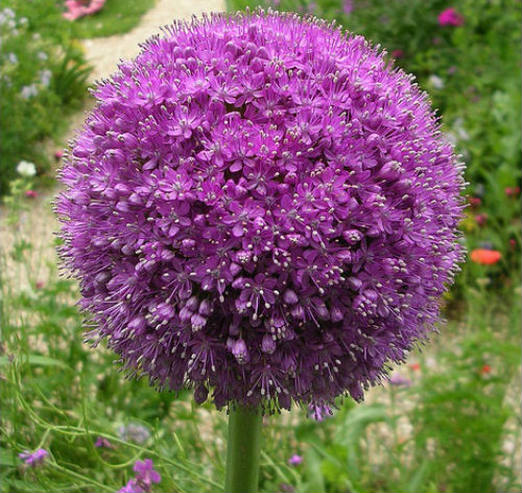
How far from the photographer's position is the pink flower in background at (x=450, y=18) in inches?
168

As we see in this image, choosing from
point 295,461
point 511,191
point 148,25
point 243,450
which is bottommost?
point 295,461

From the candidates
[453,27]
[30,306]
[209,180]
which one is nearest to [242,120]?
[209,180]

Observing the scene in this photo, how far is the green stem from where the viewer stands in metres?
1.39

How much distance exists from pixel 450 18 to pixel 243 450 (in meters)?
3.67

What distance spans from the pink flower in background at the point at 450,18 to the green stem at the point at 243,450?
361cm

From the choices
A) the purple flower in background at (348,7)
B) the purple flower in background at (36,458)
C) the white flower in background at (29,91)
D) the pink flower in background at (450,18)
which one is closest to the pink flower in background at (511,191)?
the pink flower in background at (450,18)

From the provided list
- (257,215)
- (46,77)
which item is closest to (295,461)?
(257,215)

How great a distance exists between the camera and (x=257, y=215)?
3.62 ft

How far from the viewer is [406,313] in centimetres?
127

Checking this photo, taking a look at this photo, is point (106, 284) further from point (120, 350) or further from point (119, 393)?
point (119, 393)

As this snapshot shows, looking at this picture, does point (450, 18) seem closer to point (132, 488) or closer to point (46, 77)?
point (46, 77)

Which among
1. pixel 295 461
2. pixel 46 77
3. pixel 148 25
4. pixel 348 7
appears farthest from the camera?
pixel 348 7

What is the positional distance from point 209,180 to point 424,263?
44 centimetres

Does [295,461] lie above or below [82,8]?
below
